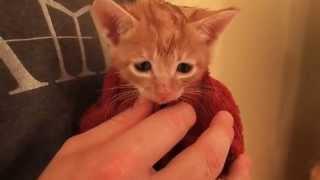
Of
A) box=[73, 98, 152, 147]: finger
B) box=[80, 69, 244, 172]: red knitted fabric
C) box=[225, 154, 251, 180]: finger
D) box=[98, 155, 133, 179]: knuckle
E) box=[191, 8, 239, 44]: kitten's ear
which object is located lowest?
box=[225, 154, 251, 180]: finger

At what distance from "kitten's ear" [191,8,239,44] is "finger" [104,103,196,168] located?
155mm

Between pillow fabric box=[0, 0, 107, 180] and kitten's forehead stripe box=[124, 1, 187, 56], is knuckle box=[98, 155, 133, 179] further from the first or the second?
kitten's forehead stripe box=[124, 1, 187, 56]

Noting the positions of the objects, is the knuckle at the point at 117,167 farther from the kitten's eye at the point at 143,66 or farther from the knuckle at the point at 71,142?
the kitten's eye at the point at 143,66

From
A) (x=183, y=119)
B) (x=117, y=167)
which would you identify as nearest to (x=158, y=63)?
(x=183, y=119)

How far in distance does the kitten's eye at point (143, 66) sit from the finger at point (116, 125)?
0.07 metres

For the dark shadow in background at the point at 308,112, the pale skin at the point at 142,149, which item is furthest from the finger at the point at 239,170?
the dark shadow in background at the point at 308,112

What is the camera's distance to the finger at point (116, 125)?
49 centimetres

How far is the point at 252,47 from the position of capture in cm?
131

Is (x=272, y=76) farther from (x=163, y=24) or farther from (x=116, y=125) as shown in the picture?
(x=116, y=125)

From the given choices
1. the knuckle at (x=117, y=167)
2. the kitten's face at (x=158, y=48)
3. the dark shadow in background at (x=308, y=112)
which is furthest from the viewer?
the dark shadow in background at (x=308, y=112)

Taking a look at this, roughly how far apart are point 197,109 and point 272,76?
86 centimetres

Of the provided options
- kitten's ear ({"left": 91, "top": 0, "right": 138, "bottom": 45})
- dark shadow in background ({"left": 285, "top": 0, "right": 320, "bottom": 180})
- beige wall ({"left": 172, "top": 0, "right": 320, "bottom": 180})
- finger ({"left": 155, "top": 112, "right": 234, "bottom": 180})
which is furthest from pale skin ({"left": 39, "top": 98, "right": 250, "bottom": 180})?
dark shadow in background ({"left": 285, "top": 0, "right": 320, "bottom": 180})

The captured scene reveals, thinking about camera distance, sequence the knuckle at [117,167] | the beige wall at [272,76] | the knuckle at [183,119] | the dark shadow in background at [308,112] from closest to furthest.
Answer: the knuckle at [117,167] < the knuckle at [183,119] < the beige wall at [272,76] < the dark shadow in background at [308,112]

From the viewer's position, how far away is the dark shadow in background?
4.79 ft
